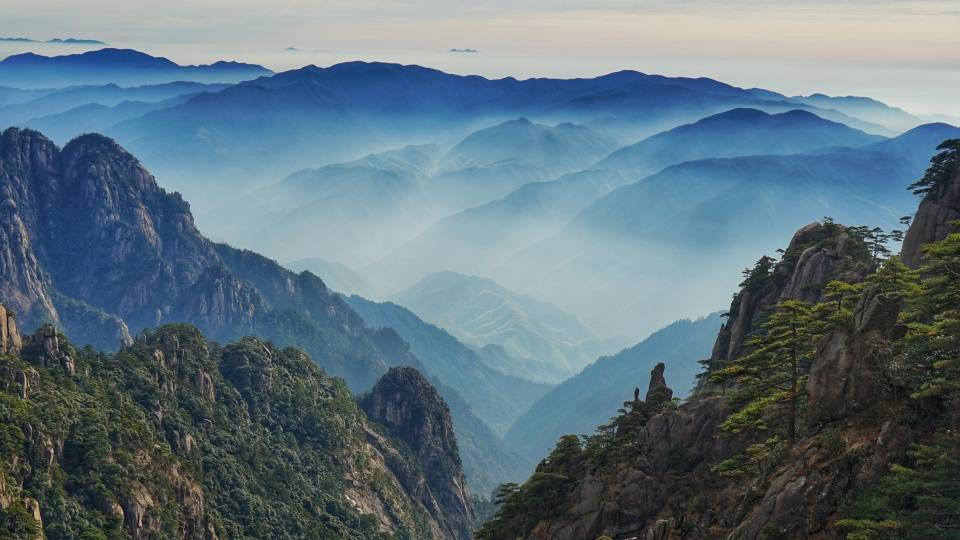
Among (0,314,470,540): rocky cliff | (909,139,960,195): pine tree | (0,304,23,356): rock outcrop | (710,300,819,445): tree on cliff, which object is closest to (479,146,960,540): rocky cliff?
(710,300,819,445): tree on cliff

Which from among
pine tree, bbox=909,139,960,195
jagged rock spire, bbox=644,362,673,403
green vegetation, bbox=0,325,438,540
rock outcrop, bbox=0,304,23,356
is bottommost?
green vegetation, bbox=0,325,438,540

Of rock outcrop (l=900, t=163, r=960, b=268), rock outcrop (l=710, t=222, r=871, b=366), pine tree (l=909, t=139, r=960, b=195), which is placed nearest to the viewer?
rock outcrop (l=900, t=163, r=960, b=268)

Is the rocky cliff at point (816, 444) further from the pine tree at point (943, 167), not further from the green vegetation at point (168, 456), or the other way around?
the green vegetation at point (168, 456)

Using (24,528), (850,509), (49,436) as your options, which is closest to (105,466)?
(49,436)

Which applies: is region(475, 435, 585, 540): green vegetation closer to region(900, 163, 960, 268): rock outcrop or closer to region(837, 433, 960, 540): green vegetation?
region(900, 163, 960, 268): rock outcrop

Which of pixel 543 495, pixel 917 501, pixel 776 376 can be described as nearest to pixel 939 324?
pixel 917 501

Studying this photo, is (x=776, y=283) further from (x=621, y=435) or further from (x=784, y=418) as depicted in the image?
(x=784, y=418)
